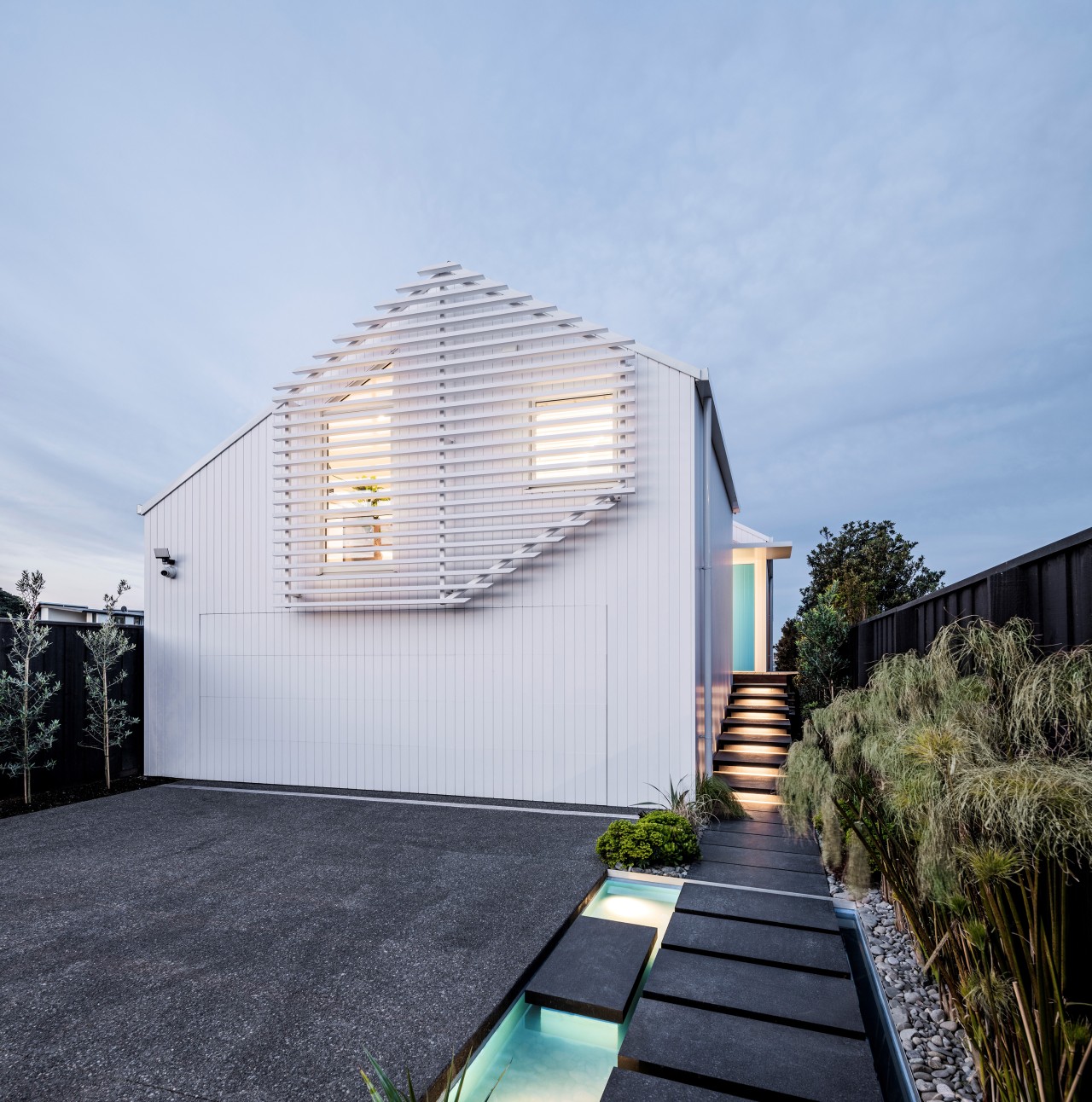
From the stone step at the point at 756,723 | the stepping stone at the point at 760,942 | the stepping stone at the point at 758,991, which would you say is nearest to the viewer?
the stepping stone at the point at 758,991

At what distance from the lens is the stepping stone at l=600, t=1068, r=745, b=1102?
2.04m

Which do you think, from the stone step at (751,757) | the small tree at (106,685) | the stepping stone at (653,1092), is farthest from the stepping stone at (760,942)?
the small tree at (106,685)

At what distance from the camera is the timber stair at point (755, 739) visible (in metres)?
5.90

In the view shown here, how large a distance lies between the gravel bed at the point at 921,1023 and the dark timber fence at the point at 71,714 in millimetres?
7654

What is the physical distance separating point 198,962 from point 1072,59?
490 inches

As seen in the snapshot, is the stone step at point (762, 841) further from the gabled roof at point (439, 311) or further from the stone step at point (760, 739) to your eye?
the gabled roof at point (439, 311)

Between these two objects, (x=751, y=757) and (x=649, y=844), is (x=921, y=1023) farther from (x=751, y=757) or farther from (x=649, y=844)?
(x=751, y=757)

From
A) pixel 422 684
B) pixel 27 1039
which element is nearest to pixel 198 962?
pixel 27 1039

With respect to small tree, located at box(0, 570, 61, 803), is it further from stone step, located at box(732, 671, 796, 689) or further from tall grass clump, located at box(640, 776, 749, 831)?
stone step, located at box(732, 671, 796, 689)

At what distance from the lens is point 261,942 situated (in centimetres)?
310

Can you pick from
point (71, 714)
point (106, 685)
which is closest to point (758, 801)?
point (106, 685)

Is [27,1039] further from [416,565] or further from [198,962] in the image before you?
[416,565]

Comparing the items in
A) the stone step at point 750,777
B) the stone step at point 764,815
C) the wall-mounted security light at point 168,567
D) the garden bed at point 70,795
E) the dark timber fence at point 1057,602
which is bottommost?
the garden bed at point 70,795

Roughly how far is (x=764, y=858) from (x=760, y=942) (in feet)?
4.46
